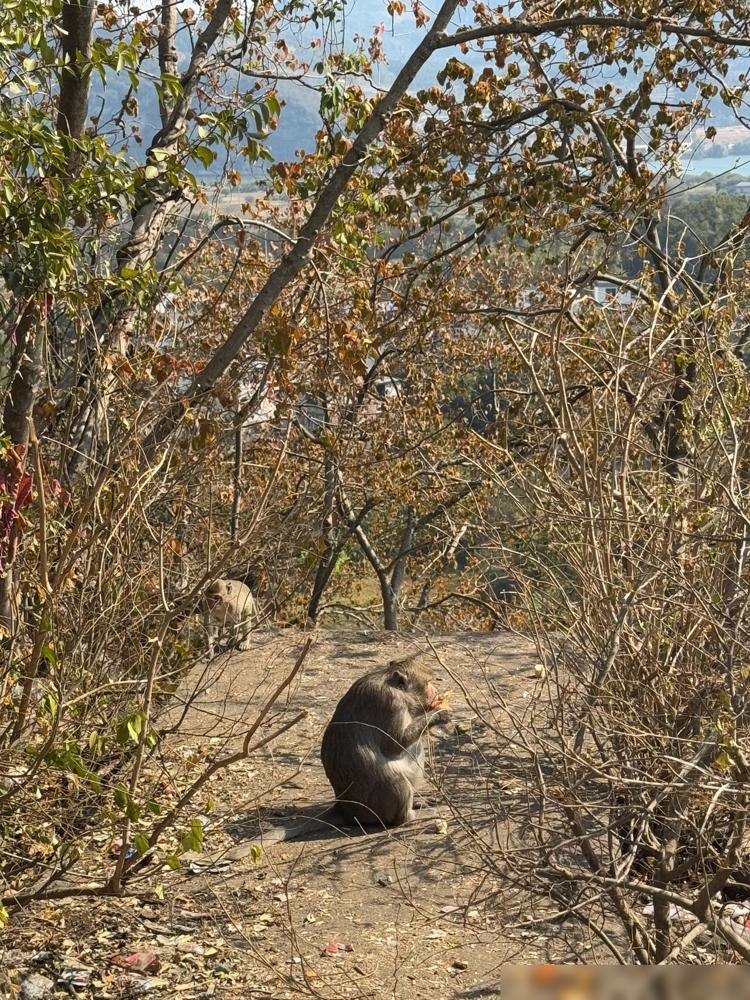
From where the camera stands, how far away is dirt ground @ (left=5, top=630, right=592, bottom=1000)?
4.78 metres

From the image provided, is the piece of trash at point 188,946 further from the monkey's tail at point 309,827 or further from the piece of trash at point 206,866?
the monkey's tail at point 309,827

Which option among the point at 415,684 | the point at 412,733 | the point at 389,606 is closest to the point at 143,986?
the point at 412,733

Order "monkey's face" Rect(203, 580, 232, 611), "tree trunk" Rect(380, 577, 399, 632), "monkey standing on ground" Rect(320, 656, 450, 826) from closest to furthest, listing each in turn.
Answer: "monkey standing on ground" Rect(320, 656, 450, 826), "monkey's face" Rect(203, 580, 232, 611), "tree trunk" Rect(380, 577, 399, 632)

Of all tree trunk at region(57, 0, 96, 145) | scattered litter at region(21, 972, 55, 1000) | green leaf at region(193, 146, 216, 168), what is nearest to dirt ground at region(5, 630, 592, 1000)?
scattered litter at region(21, 972, 55, 1000)

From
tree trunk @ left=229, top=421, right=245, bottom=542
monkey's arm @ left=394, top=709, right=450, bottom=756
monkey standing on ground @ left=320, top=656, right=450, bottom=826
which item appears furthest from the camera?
monkey's arm @ left=394, top=709, right=450, bottom=756

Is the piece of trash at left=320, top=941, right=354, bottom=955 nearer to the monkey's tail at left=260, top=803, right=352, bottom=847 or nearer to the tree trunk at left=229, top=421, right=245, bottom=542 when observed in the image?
the monkey's tail at left=260, top=803, right=352, bottom=847

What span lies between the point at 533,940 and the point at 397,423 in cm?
827

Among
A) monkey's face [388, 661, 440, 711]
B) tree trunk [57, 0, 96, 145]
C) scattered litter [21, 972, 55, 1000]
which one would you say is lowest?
scattered litter [21, 972, 55, 1000]

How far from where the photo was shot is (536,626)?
439 cm

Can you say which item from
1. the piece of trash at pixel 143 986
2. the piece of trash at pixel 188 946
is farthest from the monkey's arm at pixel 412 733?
the piece of trash at pixel 143 986

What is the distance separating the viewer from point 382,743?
6.80 meters

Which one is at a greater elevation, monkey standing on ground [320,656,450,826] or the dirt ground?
monkey standing on ground [320,656,450,826]

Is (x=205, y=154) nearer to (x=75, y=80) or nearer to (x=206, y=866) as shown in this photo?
(x=75, y=80)

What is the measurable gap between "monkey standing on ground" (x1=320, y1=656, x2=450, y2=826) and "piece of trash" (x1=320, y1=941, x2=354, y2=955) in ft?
3.87
